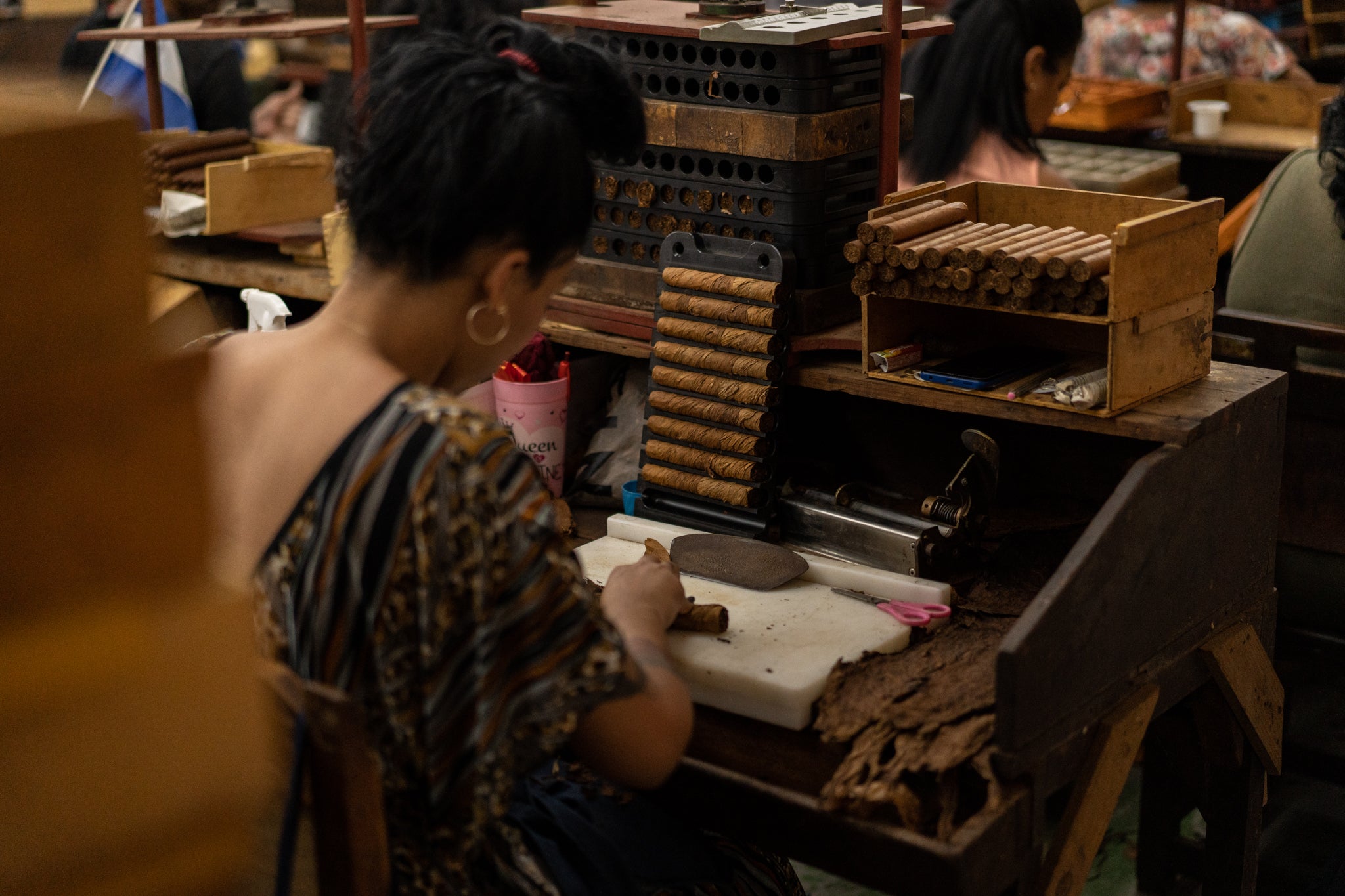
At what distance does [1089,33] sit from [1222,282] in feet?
6.94

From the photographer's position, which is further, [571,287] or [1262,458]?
[571,287]

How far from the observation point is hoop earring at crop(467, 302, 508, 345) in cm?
147

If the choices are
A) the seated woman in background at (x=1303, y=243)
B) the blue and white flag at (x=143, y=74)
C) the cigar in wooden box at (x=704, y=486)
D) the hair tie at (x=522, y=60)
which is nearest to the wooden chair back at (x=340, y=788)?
the hair tie at (x=522, y=60)

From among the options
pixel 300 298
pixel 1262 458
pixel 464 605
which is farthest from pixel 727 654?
pixel 300 298

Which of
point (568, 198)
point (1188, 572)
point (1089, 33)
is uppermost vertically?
point (1089, 33)

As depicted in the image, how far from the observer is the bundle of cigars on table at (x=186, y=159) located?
117 inches

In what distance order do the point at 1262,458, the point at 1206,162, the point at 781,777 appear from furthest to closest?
the point at 1206,162, the point at 1262,458, the point at 781,777

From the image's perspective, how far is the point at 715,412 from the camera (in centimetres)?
217

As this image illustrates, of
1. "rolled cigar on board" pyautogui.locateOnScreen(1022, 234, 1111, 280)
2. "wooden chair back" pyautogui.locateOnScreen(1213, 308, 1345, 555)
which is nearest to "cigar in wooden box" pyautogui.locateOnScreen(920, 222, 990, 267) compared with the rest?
"rolled cigar on board" pyautogui.locateOnScreen(1022, 234, 1111, 280)

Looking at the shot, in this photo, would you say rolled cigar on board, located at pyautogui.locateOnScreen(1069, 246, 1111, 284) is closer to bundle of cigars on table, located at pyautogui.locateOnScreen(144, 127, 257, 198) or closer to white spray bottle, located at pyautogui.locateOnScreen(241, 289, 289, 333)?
white spray bottle, located at pyautogui.locateOnScreen(241, 289, 289, 333)

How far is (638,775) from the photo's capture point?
1407mm

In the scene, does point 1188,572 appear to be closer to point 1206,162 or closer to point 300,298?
point 300,298

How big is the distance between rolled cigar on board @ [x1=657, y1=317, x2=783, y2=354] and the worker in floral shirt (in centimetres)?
390

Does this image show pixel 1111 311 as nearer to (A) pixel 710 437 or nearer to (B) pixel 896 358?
(B) pixel 896 358
